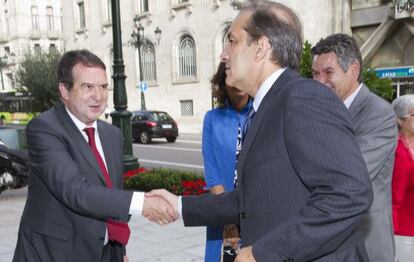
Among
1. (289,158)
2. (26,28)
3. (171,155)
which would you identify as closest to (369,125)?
(289,158)

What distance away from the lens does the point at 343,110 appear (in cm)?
157

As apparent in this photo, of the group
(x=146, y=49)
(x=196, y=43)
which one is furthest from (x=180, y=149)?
(x=146, y=49)

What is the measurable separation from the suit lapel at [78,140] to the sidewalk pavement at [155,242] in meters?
2.93

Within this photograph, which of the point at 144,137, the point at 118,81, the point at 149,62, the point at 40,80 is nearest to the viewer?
the point at 118,81

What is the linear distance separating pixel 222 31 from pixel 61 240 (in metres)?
29.4

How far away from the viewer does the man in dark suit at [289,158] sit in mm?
1488

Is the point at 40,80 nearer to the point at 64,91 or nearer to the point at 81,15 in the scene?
the point at 81,15

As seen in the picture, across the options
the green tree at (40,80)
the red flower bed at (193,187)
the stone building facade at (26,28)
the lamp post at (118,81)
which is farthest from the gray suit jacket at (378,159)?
the stone building facade at (26,28)

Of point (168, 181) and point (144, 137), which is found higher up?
point (168, 181)

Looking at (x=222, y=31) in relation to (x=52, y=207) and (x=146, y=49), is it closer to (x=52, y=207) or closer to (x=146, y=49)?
(x=146, y=49)

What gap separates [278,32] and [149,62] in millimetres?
35124

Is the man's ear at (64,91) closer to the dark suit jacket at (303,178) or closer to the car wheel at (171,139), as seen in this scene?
the dark suit jacket at (303,178)

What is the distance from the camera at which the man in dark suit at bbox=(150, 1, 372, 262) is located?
1488mm

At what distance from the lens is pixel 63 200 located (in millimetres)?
2246
